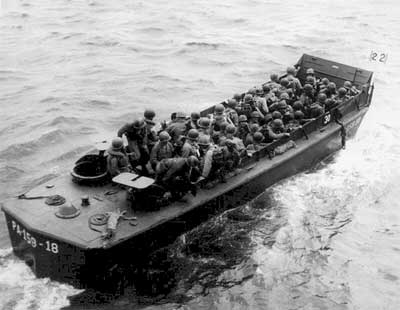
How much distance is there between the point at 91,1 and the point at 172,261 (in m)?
24.1

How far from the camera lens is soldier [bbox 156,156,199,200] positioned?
28.9 feet

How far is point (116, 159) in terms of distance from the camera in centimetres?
896

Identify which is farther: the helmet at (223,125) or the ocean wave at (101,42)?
the ocean wave at (101,42)

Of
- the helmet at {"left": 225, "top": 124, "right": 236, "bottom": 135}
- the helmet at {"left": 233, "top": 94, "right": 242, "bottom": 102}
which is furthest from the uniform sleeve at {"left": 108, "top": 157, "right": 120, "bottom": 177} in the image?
the helmet at {"left": 233, "top": 94, "right": 242, "bottom": 102}

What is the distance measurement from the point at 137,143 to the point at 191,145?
1.01 meters

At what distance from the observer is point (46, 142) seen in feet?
46.3

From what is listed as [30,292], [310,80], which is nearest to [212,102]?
[310,80]

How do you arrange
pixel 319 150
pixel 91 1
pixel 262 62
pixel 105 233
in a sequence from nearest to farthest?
pixel 105 233 → pixel 319 150 → pixel 262 62 → pixel 91 1

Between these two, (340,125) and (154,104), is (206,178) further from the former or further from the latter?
(154,104)

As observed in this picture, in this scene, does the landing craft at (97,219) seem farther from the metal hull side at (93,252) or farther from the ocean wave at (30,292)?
the ocean wave at (30,292)

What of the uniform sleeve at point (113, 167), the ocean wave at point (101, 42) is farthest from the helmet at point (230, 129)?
the ocean wave at point (101, 42)

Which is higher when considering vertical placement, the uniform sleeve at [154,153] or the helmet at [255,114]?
the helmet at [255,114]

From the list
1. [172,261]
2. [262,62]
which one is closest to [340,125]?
[172,261]

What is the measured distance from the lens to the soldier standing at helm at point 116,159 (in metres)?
8.89
